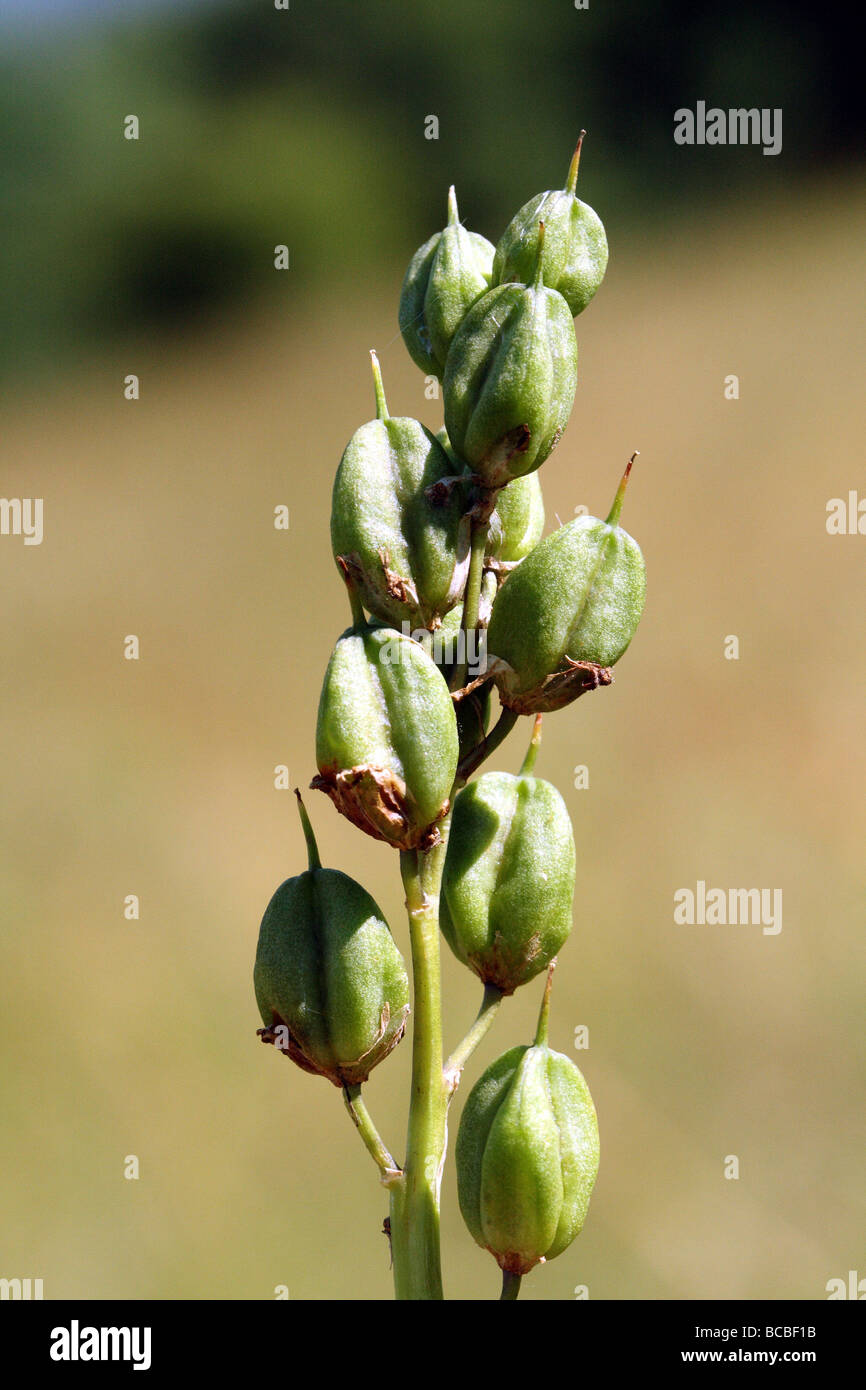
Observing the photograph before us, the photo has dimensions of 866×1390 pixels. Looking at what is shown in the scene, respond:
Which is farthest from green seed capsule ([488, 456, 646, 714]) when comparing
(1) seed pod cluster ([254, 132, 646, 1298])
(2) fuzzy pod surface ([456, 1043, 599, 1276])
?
(2) fuzzy pod surface ([456, 1043, 599, 1276])

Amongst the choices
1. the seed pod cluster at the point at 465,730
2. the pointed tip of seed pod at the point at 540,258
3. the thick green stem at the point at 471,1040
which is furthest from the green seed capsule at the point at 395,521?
the thick green stem at the point at 471,1040

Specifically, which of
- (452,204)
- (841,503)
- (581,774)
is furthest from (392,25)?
(452,204)

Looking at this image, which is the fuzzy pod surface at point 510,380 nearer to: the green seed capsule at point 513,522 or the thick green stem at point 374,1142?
the green seed capsule at point 513,522

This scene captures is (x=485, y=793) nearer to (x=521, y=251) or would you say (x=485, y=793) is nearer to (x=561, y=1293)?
(x=521, y=251)

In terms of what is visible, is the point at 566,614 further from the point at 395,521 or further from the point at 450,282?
the point at 450,282

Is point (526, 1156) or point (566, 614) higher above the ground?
point (566, 614)

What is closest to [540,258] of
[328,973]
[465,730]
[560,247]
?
[560,247]
